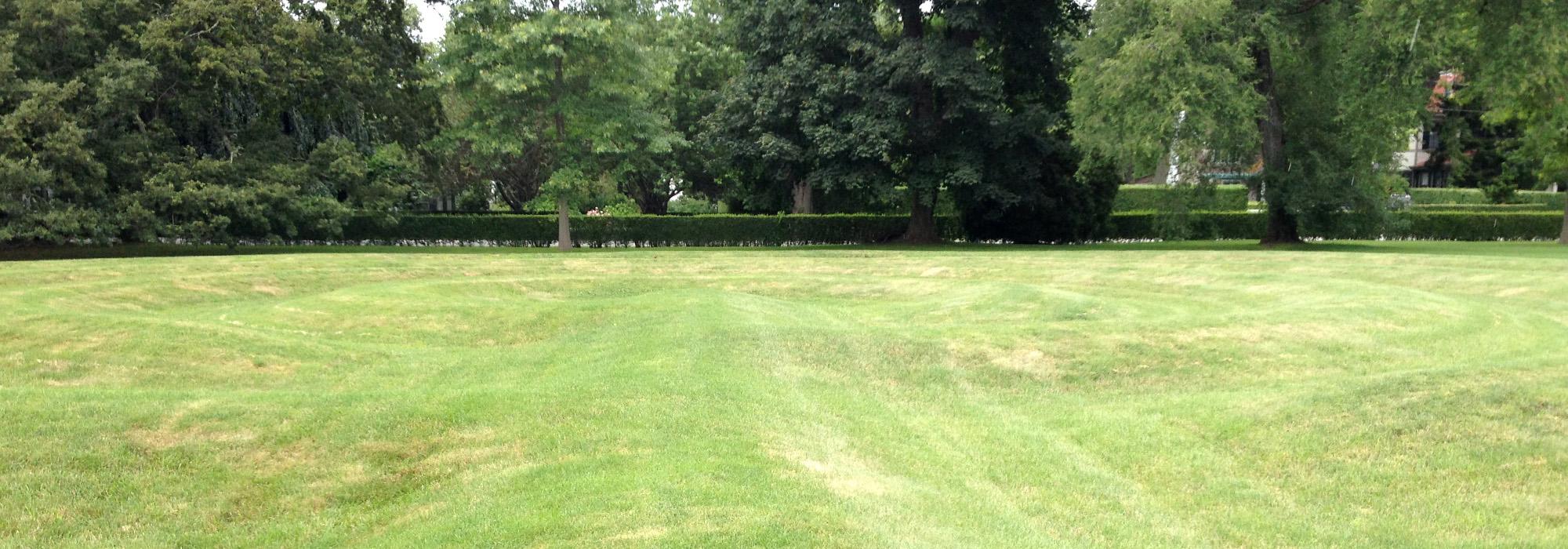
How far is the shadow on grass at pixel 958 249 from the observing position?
2922 cm

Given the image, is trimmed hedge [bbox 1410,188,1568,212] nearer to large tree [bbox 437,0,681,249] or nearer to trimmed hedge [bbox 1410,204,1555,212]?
trimmed hedge [bbox 1410,204,1555,212]

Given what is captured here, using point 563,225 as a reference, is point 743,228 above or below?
below

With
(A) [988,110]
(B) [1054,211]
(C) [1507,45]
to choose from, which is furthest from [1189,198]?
(C) [1507,45]

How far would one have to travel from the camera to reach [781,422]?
8969 millimetres

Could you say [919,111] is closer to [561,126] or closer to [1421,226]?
[561,126]

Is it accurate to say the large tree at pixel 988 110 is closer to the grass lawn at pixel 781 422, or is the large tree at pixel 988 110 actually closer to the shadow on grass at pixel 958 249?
the shadow on grass at pixel 958 249

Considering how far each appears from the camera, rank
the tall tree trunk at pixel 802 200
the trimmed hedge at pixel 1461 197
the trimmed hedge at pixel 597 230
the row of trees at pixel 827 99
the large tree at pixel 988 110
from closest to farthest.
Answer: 1. the large tree at pixel 988 110
2. the row of trees at pixel 827 99
3. the trimmed hedge at pixel 597 230
4. the tall tree trunk at pixel 802 200
5. the trimmed hedge at pixel 1461 197

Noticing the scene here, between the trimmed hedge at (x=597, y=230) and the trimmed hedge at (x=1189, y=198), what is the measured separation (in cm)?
1288

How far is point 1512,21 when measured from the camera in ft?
86.0

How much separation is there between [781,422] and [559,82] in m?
27.7

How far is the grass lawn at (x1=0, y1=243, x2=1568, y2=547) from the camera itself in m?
7.15

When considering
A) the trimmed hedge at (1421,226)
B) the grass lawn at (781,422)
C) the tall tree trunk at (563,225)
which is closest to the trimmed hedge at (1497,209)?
the trimmed hedge at (1421,226)

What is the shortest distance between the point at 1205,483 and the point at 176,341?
11.6 metres

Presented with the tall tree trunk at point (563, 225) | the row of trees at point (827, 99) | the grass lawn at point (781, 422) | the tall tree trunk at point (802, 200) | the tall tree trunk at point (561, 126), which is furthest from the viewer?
the tall tree trunk at point (802, 200)
